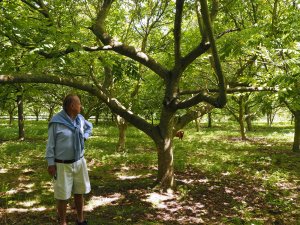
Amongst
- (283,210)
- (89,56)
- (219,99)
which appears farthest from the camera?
(89,56)

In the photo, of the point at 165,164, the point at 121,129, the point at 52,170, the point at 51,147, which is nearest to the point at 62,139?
the point at 51,147

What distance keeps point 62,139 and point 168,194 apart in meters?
4.24

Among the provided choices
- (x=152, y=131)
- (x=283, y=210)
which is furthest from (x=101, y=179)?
(x=283, y=210)

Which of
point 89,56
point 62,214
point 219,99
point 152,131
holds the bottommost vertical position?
point 62,214

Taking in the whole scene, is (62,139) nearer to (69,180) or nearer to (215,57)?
(69,180)

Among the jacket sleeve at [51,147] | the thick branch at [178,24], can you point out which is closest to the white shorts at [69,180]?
the jacket sleeve at [51,147]

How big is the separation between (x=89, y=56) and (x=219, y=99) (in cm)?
381

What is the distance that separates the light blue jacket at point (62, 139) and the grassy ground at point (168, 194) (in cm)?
171

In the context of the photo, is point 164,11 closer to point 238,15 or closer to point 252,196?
point 238,15

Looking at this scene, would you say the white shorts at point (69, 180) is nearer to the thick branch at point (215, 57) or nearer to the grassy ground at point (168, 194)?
the grassy ground at point (168, 194)

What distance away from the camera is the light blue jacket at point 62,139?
5.16 m

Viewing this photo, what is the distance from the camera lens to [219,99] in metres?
6.17

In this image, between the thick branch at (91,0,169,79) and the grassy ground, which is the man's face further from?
the thick branch at (91,0,169,79)

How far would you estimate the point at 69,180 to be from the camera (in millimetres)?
5344
